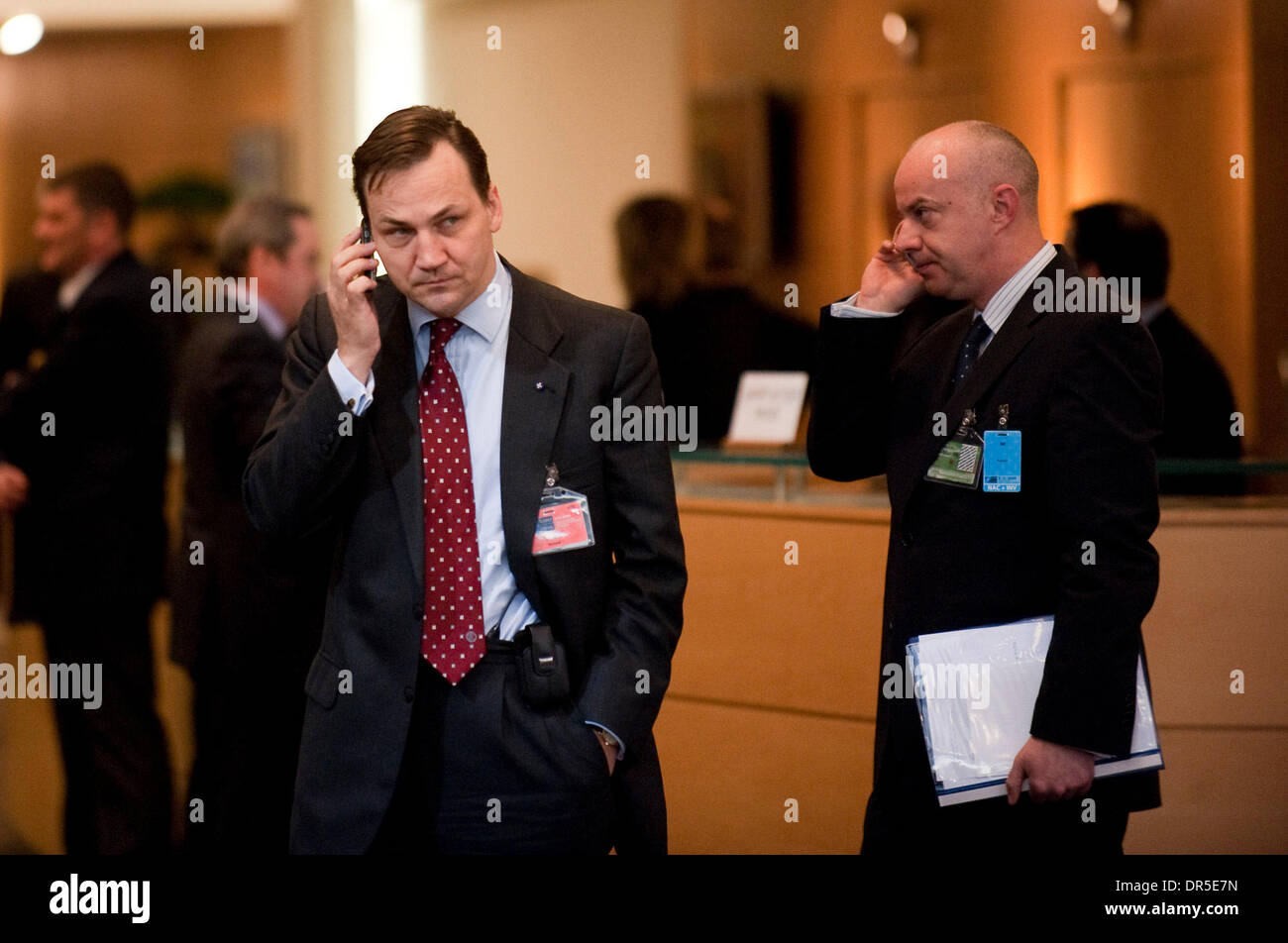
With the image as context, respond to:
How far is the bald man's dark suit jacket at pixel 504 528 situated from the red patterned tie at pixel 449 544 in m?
0.03

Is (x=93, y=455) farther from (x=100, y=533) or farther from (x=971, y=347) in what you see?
(x=971, y=347)

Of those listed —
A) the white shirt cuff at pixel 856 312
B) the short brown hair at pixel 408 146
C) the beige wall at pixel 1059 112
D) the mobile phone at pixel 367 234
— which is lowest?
the white shirt cuff at pixel 856 312

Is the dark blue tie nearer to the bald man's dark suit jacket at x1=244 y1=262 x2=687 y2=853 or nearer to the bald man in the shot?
the bald man

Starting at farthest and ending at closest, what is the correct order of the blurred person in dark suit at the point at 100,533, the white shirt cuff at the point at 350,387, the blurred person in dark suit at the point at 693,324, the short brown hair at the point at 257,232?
the blurred person in dark suit at the point at 693,324, the blurred person in dark suit at the point at 100,533, the short brown hair at the point at 257,232, the white shirt cuff at the point at 350,387

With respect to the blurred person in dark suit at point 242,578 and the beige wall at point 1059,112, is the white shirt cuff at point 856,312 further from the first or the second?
the beige wall at point 1059,112

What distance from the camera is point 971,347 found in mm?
2127

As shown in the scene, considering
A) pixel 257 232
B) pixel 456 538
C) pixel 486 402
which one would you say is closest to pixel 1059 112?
pixel 257 232

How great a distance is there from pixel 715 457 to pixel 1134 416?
1246mm

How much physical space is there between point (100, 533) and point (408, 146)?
2.37m

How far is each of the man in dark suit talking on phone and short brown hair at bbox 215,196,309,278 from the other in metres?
1.62

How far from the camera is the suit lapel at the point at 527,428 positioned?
1895mm

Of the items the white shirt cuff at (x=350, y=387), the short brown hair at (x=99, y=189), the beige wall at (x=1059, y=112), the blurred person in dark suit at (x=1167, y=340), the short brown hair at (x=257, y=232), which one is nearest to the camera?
the white shirt cuff at (x=350, y=387)

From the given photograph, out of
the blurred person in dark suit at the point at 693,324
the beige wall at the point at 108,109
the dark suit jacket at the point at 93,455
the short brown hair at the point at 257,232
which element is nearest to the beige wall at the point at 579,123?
the blurred person in dark suit at the point at 693,324

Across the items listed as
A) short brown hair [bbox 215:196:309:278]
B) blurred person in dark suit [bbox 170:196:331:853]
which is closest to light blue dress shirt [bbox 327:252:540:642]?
blurred person in dark suit [bbox 170:196:331:853]
